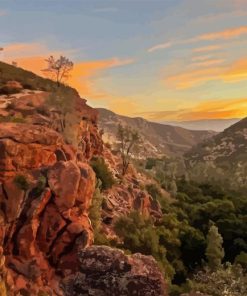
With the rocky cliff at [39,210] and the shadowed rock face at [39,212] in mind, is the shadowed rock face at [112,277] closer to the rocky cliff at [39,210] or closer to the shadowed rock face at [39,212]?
the rocky cliff at [39,210]

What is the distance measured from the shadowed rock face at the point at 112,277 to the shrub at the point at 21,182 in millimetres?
25037

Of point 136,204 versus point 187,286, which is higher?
point 136,204

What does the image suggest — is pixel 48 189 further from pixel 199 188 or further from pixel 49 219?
Answer: pixel 199 188

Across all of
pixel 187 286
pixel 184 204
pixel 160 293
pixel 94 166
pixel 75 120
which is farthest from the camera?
pixel 184 204

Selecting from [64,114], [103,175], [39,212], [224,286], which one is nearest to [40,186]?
[39,212]

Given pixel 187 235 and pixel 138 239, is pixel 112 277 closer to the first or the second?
pixel 138 239

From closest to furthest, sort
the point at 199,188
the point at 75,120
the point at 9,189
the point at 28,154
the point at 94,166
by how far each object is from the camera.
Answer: the point at 9,189 → the point at 28,154 → the point at 94,166 → the point at 75,120 → the point at 199,188

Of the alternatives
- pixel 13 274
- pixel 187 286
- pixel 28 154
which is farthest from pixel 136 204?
pixel 13 274

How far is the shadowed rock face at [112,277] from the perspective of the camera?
2144cm

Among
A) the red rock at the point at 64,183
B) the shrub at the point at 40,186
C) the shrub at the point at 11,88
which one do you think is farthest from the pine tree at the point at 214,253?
the shrub at the point at 11,88

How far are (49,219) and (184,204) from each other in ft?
184

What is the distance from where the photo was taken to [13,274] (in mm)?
42000

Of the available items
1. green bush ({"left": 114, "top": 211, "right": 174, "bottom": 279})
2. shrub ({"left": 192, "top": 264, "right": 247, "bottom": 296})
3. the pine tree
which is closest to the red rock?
shrub ({"left": 192, "top": 264, "right": 247, "bottom": 296})

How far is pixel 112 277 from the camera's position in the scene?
2169 cm
